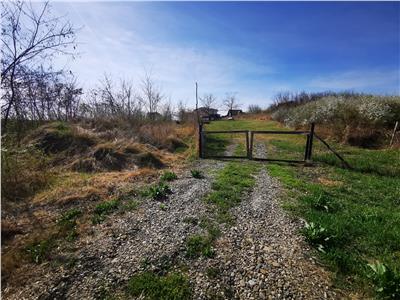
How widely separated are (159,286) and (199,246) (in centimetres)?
105

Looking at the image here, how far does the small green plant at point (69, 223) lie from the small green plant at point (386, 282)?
15.1 feet

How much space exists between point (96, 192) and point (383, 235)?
247 inches

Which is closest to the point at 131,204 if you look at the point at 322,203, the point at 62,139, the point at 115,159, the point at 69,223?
the point at 69,223

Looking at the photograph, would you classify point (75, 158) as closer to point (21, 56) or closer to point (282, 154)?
point (21, 56)

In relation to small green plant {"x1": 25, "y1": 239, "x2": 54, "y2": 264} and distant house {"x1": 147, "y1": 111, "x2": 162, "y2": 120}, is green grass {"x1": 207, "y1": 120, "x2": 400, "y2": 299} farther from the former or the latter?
distant house {"x1": 147, "y1": 111, "x2": 162, "y2": 120}

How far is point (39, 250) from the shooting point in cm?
419

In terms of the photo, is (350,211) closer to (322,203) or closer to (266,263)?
(322,203)

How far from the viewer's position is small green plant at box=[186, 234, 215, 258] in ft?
13.3

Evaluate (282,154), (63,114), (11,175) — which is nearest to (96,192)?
(11,175)

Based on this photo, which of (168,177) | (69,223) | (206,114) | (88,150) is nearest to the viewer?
(69,223)

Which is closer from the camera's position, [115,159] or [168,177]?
[168,177]

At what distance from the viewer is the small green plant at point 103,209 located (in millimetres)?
5346

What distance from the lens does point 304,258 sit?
155 inches

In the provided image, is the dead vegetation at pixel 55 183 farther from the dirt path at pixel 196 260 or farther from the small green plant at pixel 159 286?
the small green plant at pixel 159 286
